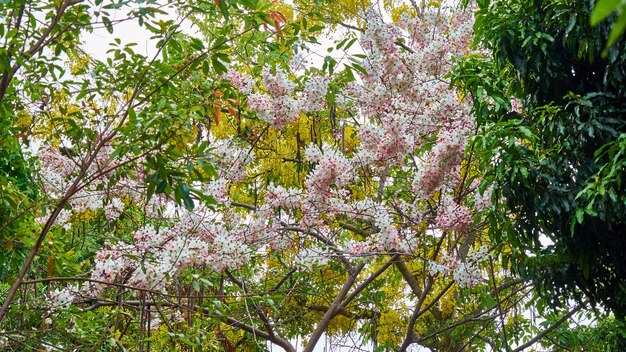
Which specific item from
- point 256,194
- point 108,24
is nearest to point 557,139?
point 256,194

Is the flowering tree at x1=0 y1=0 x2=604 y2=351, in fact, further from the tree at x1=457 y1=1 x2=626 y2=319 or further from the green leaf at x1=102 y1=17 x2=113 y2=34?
the tree at x1=457 y1=1 x2=626 y2=319

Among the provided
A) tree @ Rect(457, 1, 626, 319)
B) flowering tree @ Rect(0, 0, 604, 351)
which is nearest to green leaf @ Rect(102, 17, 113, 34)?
flowering tree @ Rect(0, 0, 604, 351)

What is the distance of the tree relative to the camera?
362cm

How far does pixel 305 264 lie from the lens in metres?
4.29

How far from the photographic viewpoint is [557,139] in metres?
3.88

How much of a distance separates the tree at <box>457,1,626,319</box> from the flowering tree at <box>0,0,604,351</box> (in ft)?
0.86

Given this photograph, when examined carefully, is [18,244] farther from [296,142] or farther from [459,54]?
[459,54]

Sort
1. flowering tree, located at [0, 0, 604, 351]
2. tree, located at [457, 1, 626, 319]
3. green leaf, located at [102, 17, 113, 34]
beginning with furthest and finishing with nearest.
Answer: tree, located at [457, 1, 626, 319], flowering tree, located at [0, 0, 604, 351], green leaf, located at [102, 17, 113, 34]

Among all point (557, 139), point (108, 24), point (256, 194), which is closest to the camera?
point (108, 24)

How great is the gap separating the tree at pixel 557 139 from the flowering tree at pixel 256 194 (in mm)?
263

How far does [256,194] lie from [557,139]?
2049 millimetres

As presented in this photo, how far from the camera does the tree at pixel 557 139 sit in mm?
3621

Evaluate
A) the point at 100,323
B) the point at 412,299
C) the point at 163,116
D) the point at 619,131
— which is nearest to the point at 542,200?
the point at 619,131

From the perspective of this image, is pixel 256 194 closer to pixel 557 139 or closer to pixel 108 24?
pixel 557 139
